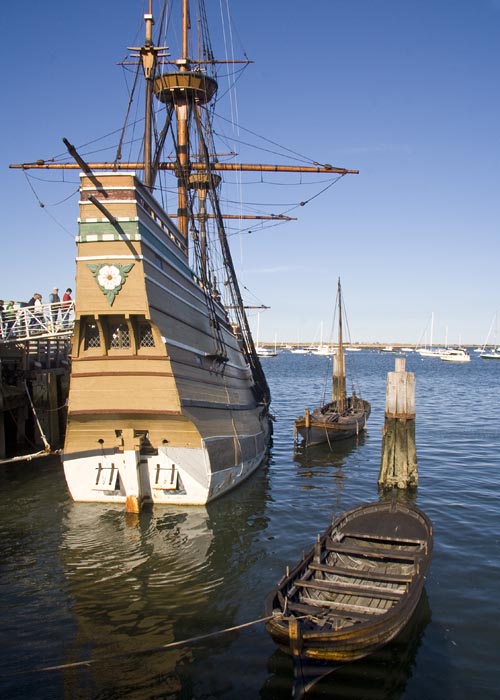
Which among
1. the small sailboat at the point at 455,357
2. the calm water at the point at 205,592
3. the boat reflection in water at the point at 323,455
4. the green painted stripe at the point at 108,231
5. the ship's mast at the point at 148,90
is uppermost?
the ship's mast at the point at 148,90

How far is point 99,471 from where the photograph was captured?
1552 centimetres

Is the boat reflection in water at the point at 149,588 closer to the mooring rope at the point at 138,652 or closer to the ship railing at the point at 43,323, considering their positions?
the mooring rope at the point at 138,652

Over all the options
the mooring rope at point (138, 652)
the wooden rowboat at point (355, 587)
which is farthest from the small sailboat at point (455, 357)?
the mooring rope at point (138, 652)

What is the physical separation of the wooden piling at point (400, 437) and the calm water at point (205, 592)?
94cm

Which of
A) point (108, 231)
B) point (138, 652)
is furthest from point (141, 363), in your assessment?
point (138, 652)

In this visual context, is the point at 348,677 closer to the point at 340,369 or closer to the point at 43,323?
the point at 43,323

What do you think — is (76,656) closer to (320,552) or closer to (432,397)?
(320,552)

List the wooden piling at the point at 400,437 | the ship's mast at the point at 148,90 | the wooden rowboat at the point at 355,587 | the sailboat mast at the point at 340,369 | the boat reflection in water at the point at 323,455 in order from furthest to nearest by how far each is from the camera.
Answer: the sailboat mast at the point at 340,369 → the boat reflection in water at the point at 323,455 → the wooden piling at the point at 400,437 → the ship's mast at the point at 148,90 → the wooden rowboat at the point at 355,587

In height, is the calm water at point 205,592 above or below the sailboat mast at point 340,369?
below

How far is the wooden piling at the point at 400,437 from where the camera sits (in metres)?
17.6

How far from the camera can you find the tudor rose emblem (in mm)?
Result: 13312

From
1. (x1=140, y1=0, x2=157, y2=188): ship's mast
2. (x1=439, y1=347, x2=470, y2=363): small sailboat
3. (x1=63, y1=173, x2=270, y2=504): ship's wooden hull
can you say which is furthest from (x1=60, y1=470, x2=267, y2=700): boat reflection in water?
(x1=439, y1=347, x2=470, y2=363): small sailboat

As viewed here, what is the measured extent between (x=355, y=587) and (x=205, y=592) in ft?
10.7

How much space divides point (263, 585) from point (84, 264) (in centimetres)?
802
